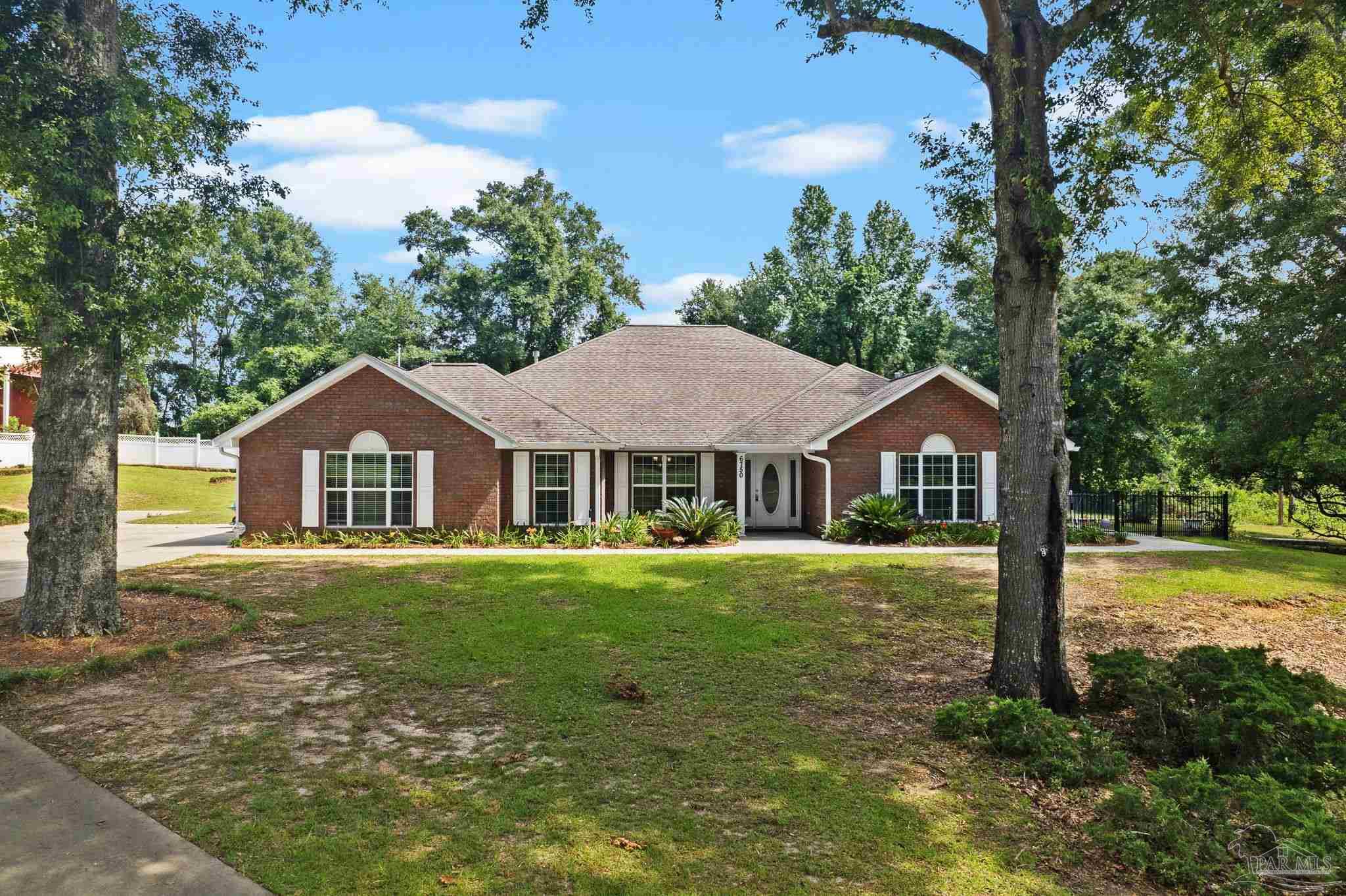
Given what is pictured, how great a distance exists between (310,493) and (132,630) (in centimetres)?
951

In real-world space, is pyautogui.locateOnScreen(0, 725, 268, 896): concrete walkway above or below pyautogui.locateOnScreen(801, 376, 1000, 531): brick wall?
below

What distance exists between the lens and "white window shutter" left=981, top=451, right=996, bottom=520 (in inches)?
797

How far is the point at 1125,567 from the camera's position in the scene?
1543 cm

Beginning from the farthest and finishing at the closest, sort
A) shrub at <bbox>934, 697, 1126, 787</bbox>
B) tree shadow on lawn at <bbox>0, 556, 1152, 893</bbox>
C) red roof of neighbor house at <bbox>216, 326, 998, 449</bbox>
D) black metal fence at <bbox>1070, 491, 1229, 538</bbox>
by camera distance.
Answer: black metal fence at <bbox>1070, 491, 1229, 538</bbox> < red roof of neighbor house at <bbox>216, 326, 998, 449</bbox> < shrub at <bbox>934, 697, 1126, 787</bbox> < tree shadow on lawn at <bbox>0, 556, 1152, 893</bbox>

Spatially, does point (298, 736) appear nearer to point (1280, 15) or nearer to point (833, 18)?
point (833, 18)

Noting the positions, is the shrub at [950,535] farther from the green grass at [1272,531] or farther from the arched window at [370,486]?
the arched window at [370,486]

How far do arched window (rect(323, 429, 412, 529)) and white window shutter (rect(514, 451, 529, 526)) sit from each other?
2.61 meters

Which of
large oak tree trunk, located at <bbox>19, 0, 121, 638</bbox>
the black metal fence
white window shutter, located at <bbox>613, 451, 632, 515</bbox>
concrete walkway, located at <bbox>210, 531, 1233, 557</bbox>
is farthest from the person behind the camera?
the black metal fence

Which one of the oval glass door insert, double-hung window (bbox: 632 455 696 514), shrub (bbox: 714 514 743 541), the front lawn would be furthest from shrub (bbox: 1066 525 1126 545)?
double-hung window (bbox: 632 455 696 514)

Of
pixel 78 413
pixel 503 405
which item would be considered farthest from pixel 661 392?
pixel 78 413

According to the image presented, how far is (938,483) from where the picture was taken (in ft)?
66.9

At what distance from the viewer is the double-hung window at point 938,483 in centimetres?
2036

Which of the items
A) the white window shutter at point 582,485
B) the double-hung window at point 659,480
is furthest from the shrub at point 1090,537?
the white window shutter at point 582,485

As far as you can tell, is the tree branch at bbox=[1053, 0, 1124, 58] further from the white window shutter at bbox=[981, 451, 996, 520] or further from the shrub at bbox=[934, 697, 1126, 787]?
the white window shutter at bbox=[981, 451, 996, 520]
